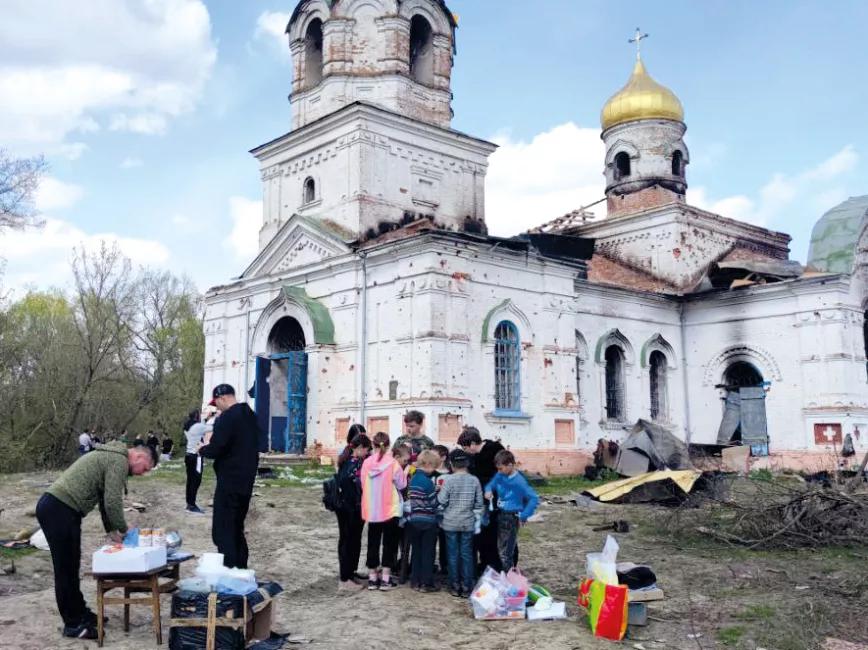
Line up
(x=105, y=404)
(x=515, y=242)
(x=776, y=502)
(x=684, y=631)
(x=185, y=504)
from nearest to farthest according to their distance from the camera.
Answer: (x=684, y=631)
(x=776, y=502)
(x=185, y=504)
(x=515, y=242)
(x=105, y=404)

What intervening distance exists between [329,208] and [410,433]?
11418mm

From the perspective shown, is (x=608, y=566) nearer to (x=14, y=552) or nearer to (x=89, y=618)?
(x=89, y=618)

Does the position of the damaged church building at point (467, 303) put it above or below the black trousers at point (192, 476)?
above

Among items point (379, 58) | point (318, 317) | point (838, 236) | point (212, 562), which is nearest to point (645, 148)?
point (838, 236)

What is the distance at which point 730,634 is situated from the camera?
6.54m

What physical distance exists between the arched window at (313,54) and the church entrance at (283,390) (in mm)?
6200

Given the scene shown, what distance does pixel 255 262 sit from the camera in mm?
20703

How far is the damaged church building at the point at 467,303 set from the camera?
17078 millimetres

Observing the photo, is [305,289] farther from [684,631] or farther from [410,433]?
[684,631]

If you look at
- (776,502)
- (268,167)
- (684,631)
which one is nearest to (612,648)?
(684,631)

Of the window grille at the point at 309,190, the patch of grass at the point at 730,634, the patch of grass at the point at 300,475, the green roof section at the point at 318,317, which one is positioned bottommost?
the patch of grass at the point at 730,634

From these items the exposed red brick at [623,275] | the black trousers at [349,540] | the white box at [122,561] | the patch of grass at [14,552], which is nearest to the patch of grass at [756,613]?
the black trousers at [349,540]

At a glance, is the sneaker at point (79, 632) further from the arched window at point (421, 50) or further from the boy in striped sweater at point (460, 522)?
the arched window at point (421, 50)

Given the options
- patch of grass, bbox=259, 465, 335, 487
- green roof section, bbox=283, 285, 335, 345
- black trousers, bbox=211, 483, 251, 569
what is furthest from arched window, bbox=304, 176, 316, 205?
black trousers, bbox=211, 483, 251, 569
